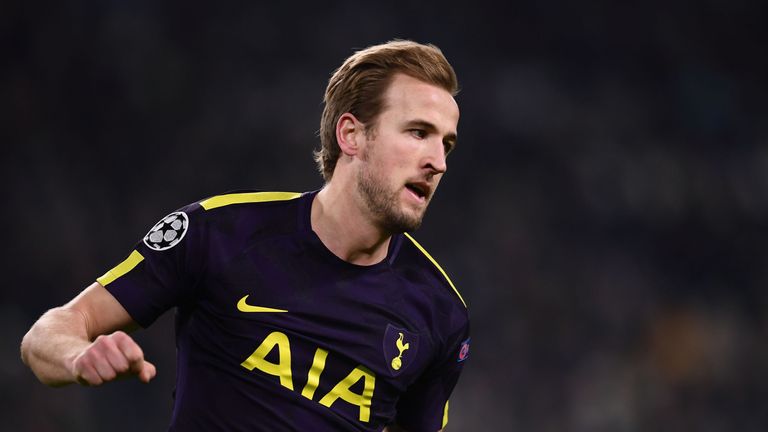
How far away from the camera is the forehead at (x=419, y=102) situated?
2.65m

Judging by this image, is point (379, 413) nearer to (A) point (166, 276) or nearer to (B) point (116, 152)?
(A) point (166, 276)

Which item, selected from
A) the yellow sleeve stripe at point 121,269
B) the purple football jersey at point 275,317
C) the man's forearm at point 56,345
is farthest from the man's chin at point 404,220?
the man's forearm at point 56,345

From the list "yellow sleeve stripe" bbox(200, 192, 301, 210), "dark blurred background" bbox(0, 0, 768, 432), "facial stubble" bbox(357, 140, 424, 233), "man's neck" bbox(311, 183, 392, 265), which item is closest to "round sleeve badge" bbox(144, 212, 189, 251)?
"yellow sleeve stripe" bbox(200, 192, 301, 210)

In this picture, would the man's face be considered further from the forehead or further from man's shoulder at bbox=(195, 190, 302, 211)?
man's shoulder at bbox=(195, 190, 302, 211)

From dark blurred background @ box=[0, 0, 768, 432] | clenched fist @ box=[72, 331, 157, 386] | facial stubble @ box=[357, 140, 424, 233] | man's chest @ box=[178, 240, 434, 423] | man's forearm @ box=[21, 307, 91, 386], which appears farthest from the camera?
dark blurred background @ box=[0, 0, 768, 432]

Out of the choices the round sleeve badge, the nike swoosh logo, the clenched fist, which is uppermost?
the clenched fist

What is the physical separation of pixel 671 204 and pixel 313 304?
234 inches

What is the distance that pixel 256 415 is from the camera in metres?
2.48

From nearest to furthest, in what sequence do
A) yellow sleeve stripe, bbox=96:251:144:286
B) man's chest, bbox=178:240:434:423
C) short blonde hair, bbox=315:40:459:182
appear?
yellow sleeve stripe, bbox=96:251:144:286 < man's chest, bbox=178:240:434:423 < short blonde hair, bbox=315:40:459:182

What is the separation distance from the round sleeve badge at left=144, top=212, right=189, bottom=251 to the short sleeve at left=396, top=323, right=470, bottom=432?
923mm

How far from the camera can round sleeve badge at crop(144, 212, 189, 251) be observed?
246 centimetres

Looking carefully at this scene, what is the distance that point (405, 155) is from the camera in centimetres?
262

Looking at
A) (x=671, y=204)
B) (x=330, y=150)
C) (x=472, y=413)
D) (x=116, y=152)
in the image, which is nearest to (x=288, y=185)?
(x=116, y=152)

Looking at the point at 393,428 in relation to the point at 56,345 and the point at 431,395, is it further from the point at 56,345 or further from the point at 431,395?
the point at 56,345
